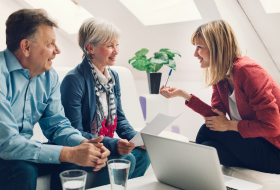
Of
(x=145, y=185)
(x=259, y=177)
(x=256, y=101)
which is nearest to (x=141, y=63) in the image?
(x=256, y=101)

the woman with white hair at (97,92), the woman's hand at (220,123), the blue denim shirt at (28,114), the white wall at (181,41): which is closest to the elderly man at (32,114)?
the blue denim shirt at (28,114)

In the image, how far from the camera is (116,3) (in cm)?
300

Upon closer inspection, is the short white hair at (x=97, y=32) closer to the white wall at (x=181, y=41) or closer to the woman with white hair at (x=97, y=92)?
the woman with white hair at (x=97, y=92)

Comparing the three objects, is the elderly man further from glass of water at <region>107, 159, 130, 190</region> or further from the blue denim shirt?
glass of water at <region>107, 159, 130, 190</region>

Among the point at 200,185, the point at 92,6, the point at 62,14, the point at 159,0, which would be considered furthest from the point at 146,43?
the point at 200,185

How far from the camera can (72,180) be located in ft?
2.49

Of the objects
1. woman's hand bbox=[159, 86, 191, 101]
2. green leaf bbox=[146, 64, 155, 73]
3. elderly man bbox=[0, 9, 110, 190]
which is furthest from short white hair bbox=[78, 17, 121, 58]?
green leaf bbox=[146, 64, 155, 73]

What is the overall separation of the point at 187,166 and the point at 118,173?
0.26 metres

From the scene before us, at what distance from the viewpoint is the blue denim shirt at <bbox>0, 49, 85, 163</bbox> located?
1.13m

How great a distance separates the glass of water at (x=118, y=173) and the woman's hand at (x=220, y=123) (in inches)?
31.0

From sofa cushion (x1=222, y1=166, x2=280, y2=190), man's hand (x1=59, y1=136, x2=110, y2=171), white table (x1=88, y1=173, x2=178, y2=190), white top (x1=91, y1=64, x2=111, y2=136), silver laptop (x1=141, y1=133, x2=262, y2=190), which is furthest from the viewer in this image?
white top (x1=91, y1=64, x2=111, y2=136)

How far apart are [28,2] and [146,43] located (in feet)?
5.79

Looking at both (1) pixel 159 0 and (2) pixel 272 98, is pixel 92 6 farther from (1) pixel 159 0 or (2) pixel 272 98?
(2) pixel 272 98

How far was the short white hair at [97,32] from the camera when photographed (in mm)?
1658
